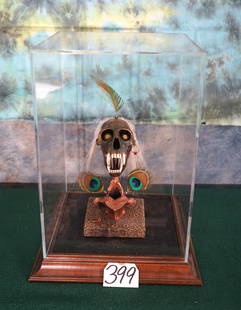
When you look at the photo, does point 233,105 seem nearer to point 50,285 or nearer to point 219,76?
point 219,76

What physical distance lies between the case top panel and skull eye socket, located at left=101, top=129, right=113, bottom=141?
0.22 m

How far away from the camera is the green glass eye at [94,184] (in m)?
1.16

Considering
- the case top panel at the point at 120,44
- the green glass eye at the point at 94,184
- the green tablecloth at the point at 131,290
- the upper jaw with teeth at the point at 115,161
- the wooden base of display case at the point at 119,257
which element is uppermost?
the case top panel at the point at 120,44

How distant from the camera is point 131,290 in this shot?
3.32 ft

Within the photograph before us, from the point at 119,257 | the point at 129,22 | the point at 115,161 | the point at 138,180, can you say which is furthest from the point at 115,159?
the point at 129,22

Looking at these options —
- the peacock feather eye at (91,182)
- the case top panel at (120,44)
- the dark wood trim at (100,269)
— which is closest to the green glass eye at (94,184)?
the peacock feather eye at (91,182)

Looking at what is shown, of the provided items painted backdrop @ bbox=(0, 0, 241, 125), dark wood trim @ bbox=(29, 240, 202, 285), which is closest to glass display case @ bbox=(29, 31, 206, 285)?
dark wood trim @ bbox=(29, 240, 202, 285)

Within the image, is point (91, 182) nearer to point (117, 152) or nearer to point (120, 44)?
point (117, 152)

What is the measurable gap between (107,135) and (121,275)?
14.7 inches

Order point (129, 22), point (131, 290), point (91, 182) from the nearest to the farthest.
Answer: point (131, 290) < point (91, 182) < point (129, 22)

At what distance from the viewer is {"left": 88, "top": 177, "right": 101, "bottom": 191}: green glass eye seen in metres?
1.16

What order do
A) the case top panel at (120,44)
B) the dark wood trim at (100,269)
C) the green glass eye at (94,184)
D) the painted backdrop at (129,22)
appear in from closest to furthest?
the case top panel at (120,44)
the dark wood trim at (100,269)
the green glass eye at (94,184)
the painted backdrop at (129,22)

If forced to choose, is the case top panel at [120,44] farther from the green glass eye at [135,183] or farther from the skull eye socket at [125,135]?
the green glass eye at [135,183]

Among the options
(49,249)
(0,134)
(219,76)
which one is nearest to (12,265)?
(49,249)
